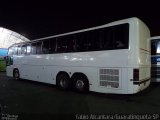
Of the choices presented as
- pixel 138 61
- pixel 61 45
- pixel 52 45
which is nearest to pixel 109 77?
pixel 138 61

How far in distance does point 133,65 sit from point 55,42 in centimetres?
Result: 486

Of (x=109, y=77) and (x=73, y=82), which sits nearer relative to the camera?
(x=109, y=77)

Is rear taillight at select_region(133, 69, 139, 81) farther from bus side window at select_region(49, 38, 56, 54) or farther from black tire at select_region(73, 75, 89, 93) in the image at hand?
bus side window at select_region(49, 38, 56, 54)

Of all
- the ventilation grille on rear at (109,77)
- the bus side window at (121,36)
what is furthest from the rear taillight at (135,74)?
the bus side window at (121,36)

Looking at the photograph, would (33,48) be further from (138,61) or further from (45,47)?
(138,61)

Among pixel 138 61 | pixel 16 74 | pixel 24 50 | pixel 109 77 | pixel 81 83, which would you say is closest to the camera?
pixel 138 61

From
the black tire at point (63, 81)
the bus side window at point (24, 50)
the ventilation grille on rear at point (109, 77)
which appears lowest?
the black tire at point (63, 81)

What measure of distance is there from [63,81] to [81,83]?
53.7 inches

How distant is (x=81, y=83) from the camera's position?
7.90 m

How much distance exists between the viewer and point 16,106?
5.85 meters

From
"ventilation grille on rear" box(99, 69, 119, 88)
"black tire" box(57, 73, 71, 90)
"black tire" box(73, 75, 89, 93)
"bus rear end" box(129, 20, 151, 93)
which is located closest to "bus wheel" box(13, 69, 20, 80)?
"black tire" box(57, 73, 71, 90)

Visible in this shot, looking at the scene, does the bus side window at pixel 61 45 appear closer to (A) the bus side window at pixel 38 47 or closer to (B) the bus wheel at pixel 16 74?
(A) the bus side window at pixel 38 47

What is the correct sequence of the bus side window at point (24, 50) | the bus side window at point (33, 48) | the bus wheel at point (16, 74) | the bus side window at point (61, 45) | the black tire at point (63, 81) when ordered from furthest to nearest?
1. the bus wheel at point (16, 74)
2. the bus side window at point (24, 50)
3. the bus side window at point (33, 48)
4. the bus side window at point (61, 45)
5. the black tire at point (63, 81)

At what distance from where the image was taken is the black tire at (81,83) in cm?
770
